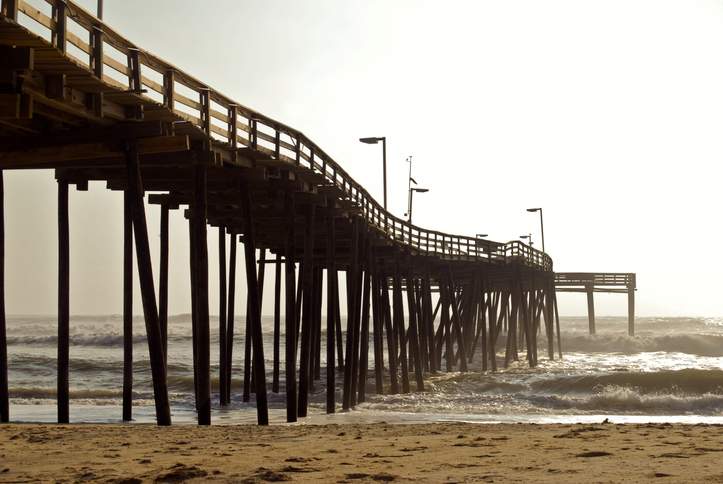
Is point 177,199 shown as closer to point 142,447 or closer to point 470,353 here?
point 142,447

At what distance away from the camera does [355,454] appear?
705 cm

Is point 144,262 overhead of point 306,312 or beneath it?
overhead

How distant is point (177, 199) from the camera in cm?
1360

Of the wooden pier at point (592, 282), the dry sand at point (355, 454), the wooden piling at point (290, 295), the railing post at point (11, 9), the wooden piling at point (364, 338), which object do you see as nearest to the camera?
the dry sand at point (355, 454)

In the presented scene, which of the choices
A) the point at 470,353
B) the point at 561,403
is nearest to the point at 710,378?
the point at 561,403

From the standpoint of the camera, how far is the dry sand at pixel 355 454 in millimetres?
5777

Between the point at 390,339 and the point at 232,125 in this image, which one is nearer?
the point at 232,125

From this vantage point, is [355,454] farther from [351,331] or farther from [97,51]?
[351,331]

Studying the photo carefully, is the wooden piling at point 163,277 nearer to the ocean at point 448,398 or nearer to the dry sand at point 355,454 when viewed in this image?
the ocean at point 448,398

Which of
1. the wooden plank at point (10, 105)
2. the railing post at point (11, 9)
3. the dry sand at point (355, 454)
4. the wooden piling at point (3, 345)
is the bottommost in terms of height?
the dry sand at point (355, 454)

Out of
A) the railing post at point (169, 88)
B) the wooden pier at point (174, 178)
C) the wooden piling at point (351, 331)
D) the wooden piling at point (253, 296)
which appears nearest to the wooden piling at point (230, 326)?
the wooden pier at point (174, 178)

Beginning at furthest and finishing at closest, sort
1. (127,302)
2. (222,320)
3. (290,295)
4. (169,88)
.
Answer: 1. (222,320)
2. (290,295)
3. (127,302)
4. (169,88)

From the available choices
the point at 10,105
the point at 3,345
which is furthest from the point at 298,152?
the point at 10,105

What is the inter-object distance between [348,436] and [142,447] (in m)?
2.65
